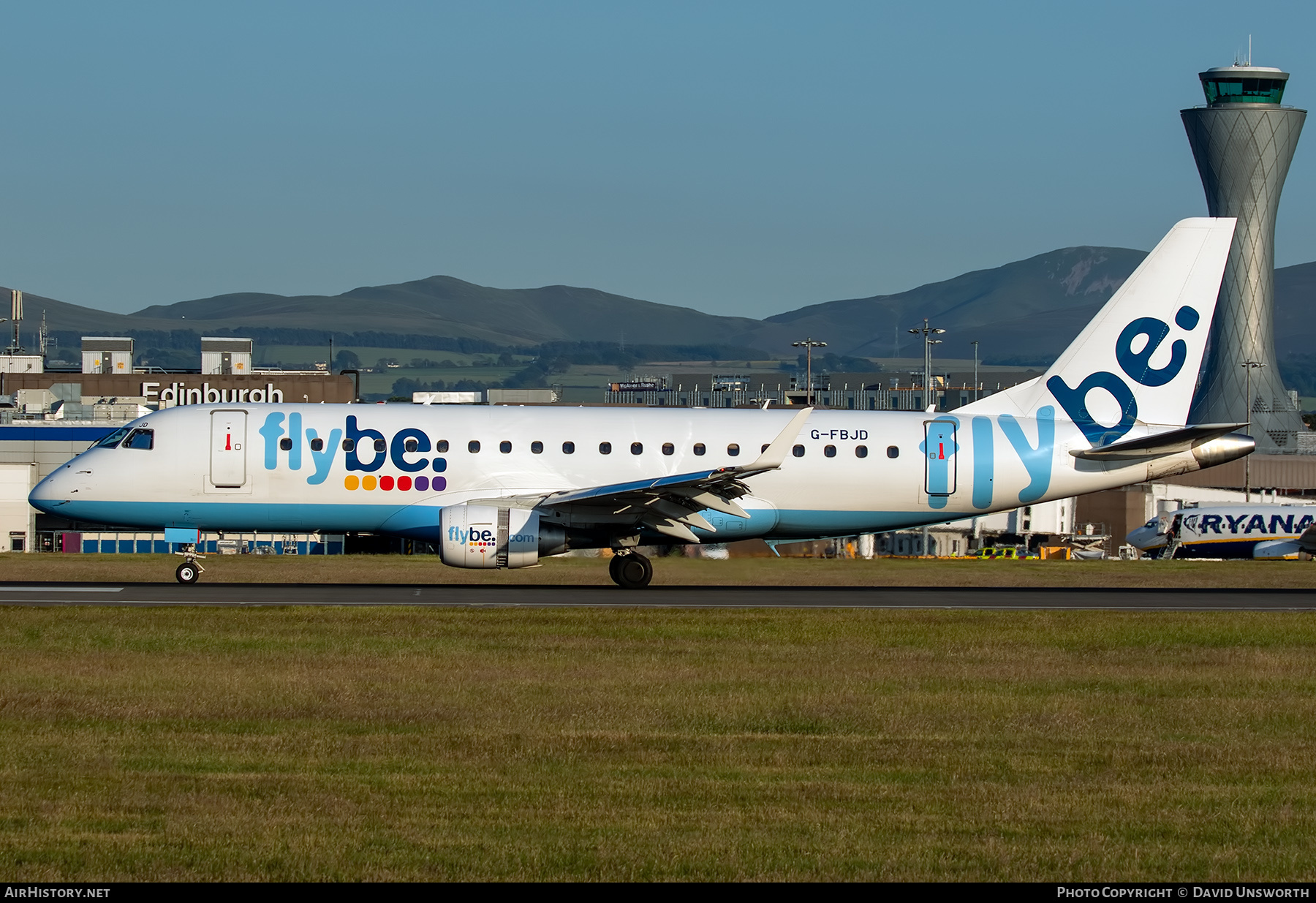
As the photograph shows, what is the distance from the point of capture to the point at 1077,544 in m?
87.4

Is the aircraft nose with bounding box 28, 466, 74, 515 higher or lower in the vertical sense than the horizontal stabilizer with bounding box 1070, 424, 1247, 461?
lower

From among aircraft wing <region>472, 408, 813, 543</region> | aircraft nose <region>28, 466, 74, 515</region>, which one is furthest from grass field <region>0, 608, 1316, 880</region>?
aircraft nose <region>28, 466, 74, 515</region>

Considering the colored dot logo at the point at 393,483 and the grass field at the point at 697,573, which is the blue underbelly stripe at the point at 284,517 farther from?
the grass field at the point at 697,573

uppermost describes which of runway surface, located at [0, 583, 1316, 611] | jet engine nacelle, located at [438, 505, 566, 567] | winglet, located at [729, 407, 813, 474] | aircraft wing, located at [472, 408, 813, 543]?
winglet, located at [729, 407, 813, 474]

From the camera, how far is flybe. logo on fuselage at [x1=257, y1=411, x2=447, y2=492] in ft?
110

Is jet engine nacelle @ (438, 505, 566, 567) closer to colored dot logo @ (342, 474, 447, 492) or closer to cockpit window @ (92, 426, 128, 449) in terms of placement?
colored dot logo @ (342, 474, 447, 492)

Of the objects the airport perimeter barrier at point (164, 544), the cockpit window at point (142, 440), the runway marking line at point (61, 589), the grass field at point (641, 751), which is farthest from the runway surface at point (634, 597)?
the airport perimeter barrier at point (164, 544)

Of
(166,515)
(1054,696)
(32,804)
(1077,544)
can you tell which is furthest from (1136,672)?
(1077,544)

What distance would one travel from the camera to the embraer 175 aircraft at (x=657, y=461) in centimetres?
3344

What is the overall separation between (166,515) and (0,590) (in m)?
4.02

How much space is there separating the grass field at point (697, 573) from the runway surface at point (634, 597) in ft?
4.06

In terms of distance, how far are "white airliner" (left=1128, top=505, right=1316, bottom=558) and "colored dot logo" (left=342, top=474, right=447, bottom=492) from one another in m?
63.3

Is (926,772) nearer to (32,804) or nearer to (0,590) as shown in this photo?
(32,804)

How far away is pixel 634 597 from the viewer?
3150 centimetres
